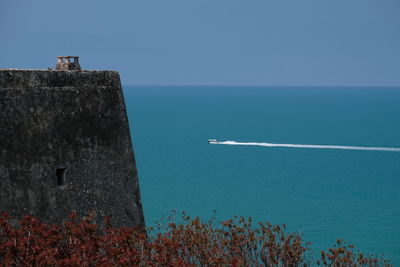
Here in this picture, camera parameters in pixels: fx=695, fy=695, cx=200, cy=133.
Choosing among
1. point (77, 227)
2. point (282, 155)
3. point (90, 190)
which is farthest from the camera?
point (282, 155)

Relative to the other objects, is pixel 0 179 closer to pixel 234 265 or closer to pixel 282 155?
pixel 234 265

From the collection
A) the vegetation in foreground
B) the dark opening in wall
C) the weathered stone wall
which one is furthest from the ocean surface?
the dark opening in wall

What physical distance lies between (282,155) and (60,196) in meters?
80.9

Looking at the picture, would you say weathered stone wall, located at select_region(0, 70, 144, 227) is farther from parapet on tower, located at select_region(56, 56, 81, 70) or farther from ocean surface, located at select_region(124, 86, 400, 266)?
ocean surface, located at select_region(124, 86, 400, 266)

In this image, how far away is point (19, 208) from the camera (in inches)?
602

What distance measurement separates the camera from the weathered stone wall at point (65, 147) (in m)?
15.3

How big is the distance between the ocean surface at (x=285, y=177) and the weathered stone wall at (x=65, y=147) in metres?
30.3

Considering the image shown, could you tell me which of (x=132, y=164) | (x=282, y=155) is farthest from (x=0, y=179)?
A: (x=282, y=155)

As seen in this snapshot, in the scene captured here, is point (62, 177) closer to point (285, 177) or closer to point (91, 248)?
point (91, 248)

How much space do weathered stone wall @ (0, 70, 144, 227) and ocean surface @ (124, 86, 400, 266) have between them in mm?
30342

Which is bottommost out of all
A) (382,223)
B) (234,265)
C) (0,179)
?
(382,223)

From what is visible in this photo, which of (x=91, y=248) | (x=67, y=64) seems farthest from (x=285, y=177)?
(x=91, y=248)

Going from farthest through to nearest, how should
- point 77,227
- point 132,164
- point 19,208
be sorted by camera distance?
point 132,164 → point 19,208 → point 77,227

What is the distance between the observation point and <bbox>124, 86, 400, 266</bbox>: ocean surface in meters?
54.9
